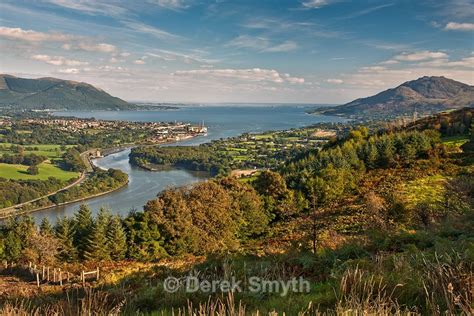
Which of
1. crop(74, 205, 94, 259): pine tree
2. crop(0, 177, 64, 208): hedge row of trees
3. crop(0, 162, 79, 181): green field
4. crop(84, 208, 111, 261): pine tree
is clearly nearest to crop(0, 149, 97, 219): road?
crop(0, 177, 64, 208): hedge row of trees

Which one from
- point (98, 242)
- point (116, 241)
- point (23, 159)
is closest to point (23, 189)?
point (23, 159)

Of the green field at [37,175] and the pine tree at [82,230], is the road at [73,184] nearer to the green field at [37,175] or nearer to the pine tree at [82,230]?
the green field at [37,175]

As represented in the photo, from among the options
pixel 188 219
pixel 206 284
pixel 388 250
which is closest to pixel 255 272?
pixel 206 284

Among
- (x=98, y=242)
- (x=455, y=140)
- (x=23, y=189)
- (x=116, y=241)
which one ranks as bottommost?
(x=23, y=189)

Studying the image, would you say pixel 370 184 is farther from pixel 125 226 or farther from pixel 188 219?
pixel 125 226

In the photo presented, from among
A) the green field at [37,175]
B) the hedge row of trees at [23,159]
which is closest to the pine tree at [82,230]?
the green field at [37,175]

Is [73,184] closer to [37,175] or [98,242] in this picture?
[37,175]
